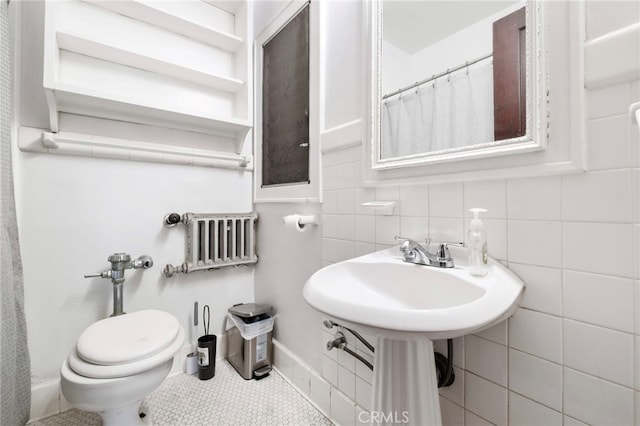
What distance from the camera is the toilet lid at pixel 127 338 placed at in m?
0.90

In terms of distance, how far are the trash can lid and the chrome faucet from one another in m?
0.99

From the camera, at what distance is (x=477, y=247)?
68cm

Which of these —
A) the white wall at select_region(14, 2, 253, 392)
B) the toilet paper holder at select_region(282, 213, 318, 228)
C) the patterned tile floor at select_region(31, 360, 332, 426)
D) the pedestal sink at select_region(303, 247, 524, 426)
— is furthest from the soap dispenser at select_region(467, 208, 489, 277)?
the white wall at select_region(14, 2, 253, 392)

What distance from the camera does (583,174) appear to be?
59cm

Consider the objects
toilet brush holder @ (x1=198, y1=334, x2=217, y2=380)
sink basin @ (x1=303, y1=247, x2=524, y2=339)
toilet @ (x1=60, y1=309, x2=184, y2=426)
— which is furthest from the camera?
toilet brush holder @ (x1=198, y1=334, x2=217, y2=380)

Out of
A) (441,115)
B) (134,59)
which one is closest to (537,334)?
(441,115)

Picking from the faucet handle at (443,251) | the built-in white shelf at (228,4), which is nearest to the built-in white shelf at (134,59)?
the built-in white shelf at (228,4)

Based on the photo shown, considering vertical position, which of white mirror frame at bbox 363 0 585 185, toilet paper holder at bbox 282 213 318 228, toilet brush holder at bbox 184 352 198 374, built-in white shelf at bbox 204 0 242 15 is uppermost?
built-in white shelf at bbox 204 0 242 15

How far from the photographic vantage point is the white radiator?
1.50 metres

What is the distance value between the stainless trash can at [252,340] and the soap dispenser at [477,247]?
1.17 meters

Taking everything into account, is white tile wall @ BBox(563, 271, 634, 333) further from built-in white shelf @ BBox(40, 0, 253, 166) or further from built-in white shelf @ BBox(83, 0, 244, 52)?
built-in white shelf @ BBox(83, 0, 244, 52)

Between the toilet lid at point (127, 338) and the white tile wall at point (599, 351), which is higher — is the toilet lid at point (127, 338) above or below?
below

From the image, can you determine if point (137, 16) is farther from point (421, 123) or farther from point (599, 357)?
point (599, 357)

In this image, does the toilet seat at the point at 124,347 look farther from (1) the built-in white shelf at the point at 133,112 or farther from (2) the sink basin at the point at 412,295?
(1) the built-in white shelf at the point at 133,112
